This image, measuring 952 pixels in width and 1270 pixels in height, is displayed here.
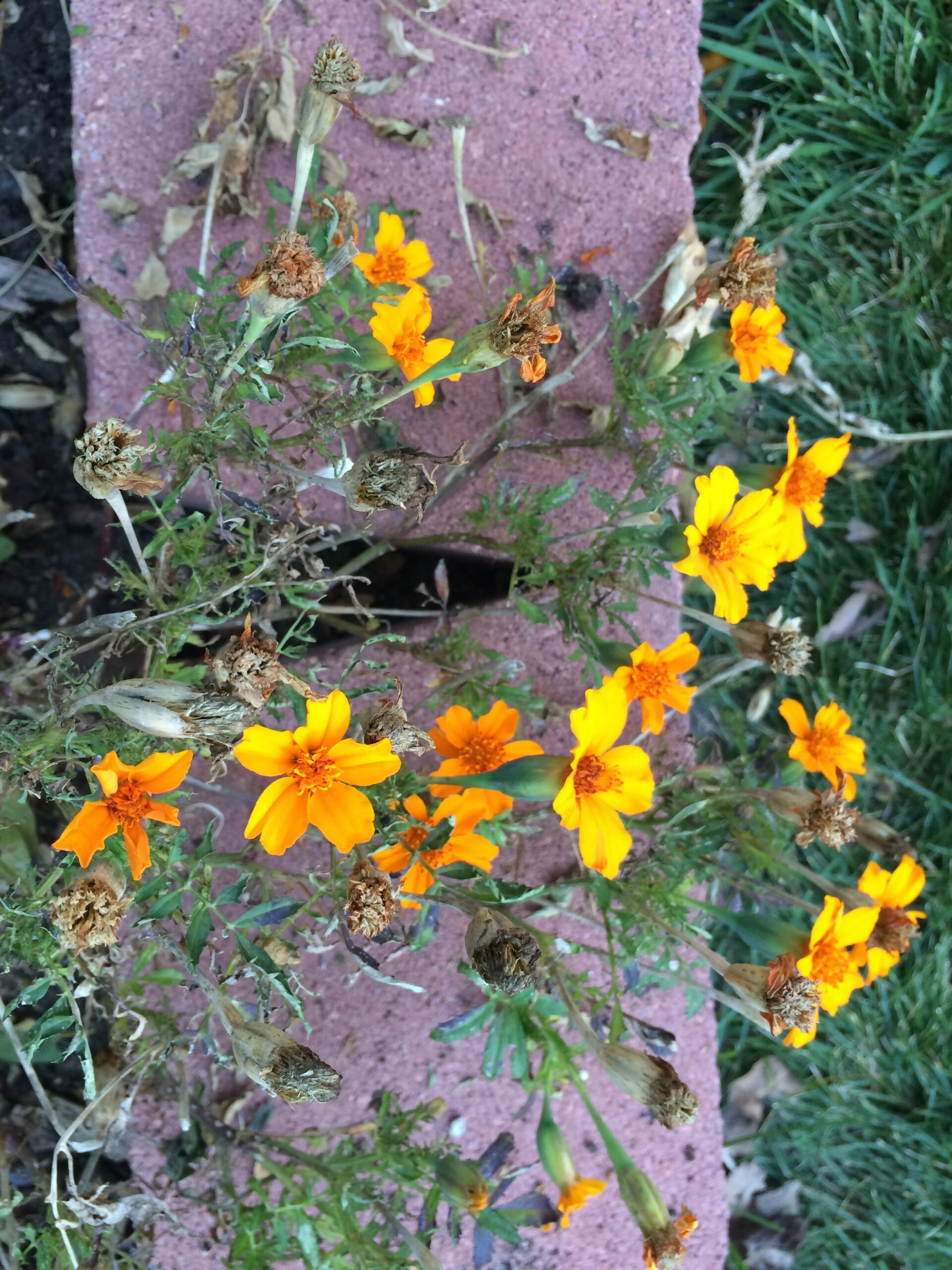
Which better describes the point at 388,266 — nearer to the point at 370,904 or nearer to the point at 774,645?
the point at 774,645

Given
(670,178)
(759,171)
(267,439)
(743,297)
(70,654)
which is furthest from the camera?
(759,171)

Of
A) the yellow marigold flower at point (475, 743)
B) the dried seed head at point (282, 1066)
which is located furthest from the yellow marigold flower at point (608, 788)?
the dried seed head at point (282, 1066)

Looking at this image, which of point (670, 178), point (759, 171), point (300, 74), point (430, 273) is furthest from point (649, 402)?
point (759, 171)

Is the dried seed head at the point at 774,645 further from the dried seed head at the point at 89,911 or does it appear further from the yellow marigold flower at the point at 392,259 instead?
the dried seed head at the point at 89,911

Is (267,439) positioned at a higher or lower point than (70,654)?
higher

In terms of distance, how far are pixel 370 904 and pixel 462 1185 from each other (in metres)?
0.55

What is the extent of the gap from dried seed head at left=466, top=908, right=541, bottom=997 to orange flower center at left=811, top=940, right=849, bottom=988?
0.49 metres

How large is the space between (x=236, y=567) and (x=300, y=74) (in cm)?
95

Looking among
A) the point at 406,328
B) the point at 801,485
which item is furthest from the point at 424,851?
the point at 801,485

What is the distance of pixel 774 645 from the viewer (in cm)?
164

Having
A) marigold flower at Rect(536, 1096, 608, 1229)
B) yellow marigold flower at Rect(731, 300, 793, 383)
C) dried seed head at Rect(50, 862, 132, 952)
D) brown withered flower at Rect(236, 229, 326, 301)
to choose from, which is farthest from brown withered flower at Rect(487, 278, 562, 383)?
marigold flower at Rect(536, 1096, 608, 1229)

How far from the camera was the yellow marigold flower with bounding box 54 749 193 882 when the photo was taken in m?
1.25

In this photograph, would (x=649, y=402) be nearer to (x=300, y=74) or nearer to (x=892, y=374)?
(x=300, y=74)

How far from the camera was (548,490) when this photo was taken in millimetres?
1740
